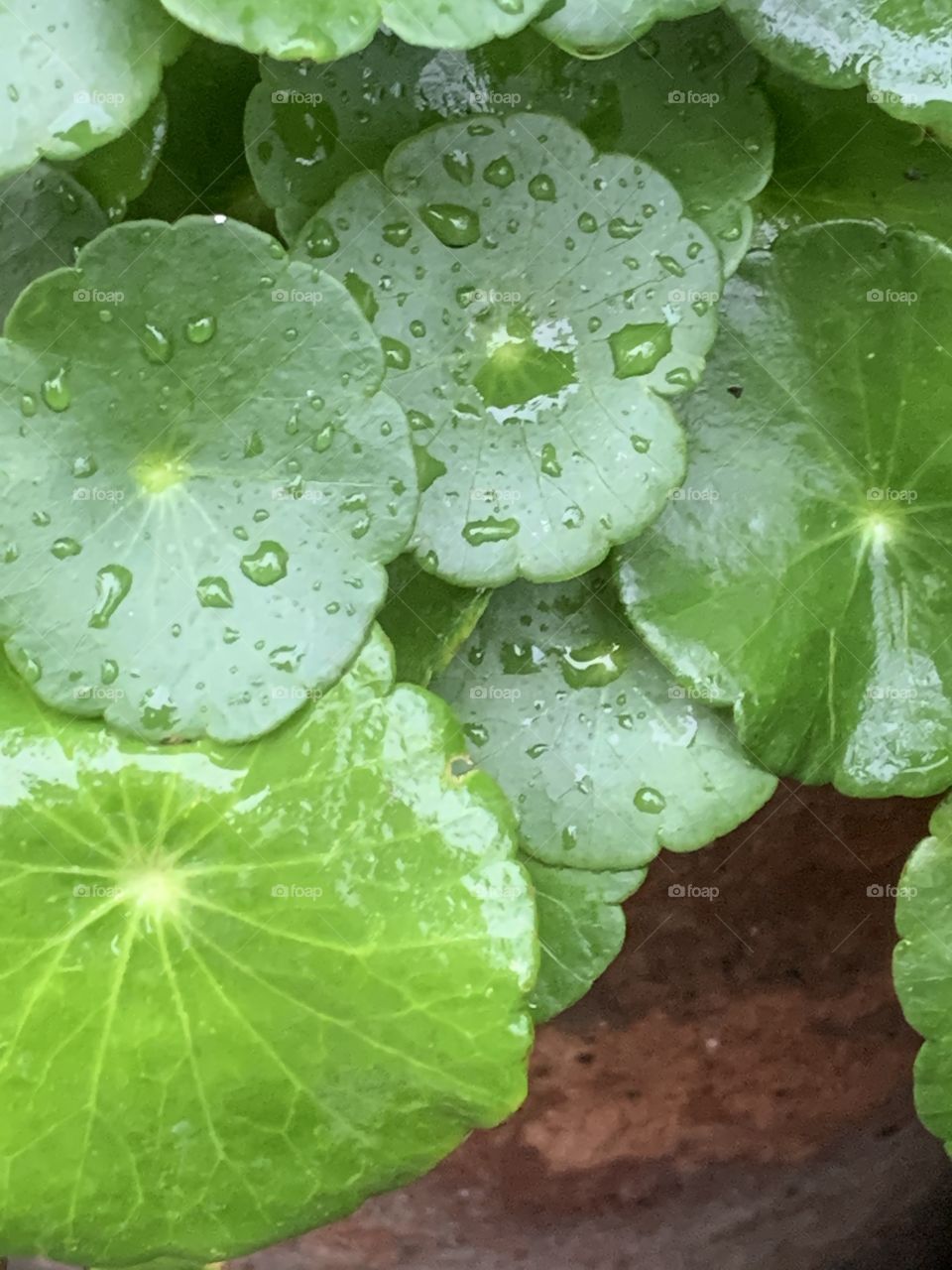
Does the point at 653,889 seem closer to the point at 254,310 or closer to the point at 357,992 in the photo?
the point at 357,992

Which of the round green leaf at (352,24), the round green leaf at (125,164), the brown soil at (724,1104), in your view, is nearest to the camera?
the round green leaf at (352,24)

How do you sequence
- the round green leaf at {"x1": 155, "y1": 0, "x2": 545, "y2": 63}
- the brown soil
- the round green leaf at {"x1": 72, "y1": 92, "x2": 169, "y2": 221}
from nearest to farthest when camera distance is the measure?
the round green leaf at {"x1": 155, "y1": 0, "x2": 545, "y2": 63} → the round green leaf at {"x1": 72, "y1": 92, "x2": 169, "y2": 221} → the brown soil

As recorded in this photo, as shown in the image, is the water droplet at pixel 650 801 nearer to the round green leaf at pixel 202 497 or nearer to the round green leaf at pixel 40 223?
the round green leaf at pixel 202 497

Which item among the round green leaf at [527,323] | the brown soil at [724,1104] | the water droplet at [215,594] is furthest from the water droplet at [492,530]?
the brown soil at [724,1104]

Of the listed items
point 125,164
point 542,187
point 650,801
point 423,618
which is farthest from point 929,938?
point 125,164

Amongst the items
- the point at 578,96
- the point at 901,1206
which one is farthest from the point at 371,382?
the point at 901,1206

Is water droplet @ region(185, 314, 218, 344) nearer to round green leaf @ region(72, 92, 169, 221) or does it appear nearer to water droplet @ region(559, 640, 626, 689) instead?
round green leaf @ region(72, 92, 169, 221)

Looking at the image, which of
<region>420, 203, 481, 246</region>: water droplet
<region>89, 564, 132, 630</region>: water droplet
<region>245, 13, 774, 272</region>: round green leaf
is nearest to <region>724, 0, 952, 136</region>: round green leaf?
<region>245, 13, 774, 272</region>: round green leaf
